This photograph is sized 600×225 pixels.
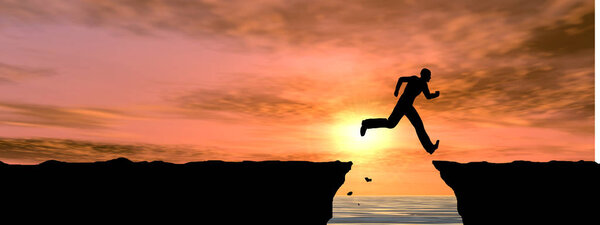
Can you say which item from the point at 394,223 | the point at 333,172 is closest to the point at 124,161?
the point at 333,172

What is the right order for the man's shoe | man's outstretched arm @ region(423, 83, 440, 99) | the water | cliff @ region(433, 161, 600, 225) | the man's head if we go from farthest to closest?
1. the water
2. the man's shoe
3. man's outstretched arm @ region(423, 83, 440, 99)
4. the man's head
5. cliff @ region(433, 161, 600, 225)

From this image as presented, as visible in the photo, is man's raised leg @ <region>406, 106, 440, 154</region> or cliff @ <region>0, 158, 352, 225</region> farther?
man's raised leg @ <region>406, 106, 440, 154</region>

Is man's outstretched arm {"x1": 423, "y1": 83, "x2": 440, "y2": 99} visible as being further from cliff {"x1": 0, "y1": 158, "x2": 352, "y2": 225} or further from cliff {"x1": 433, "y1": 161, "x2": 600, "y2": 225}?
cliff {"x1": 0, "y1": 158, "x2": 352, "y2": 225}

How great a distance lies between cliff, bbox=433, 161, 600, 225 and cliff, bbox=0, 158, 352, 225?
263 centimetres

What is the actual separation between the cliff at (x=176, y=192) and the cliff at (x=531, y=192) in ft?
8.63

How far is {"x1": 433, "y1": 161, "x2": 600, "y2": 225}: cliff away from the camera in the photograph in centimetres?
1146

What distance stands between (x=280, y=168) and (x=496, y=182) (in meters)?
4.22

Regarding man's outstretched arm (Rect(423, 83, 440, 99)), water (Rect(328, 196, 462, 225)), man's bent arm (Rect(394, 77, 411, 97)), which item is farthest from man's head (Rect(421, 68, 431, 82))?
water (Rect(328, 196, 462, 225))

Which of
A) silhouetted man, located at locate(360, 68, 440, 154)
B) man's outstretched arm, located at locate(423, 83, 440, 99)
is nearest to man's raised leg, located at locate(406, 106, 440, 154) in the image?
silhouetted man, located at locate(360, 68, 440, 154)

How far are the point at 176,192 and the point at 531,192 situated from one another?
6.85 meters

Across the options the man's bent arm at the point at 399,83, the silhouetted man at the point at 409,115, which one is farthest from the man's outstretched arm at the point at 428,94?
the man's bent arm at the point at 399,83

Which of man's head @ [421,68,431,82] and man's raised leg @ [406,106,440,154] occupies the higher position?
man's head @ [421,68,431,82]

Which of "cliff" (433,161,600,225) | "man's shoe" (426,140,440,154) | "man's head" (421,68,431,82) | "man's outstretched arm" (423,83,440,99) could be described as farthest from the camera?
"man's shoe" (426,140,440,154)

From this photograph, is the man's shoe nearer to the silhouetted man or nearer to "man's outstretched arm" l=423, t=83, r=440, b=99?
the silhouetted man
